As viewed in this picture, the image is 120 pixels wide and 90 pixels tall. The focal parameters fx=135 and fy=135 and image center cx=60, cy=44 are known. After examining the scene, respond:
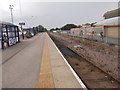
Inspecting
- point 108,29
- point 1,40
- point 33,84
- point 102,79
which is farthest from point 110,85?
point 108,29

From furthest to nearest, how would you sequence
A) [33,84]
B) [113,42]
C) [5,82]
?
[113,42] → [5,82] → [33,84]

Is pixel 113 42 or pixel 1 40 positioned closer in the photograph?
pixel 113 42

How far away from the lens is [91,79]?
616cm

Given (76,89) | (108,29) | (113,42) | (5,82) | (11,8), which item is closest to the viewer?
(76,89)

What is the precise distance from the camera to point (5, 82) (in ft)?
18.4

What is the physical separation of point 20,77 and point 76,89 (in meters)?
2.77

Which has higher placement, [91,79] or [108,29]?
[108,29]

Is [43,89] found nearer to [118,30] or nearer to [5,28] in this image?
[5,28]

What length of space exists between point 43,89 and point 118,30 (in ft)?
62.2

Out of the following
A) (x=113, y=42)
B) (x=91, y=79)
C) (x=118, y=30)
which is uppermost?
(x=118, y=30)

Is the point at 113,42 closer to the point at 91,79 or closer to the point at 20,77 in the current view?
the point at 91,79

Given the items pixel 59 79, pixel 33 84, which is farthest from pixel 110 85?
pixel 33 84

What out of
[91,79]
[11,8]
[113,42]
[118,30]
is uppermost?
[11,8]

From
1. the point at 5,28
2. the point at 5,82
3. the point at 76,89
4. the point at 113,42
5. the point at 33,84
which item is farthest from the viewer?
the point at 5,28
